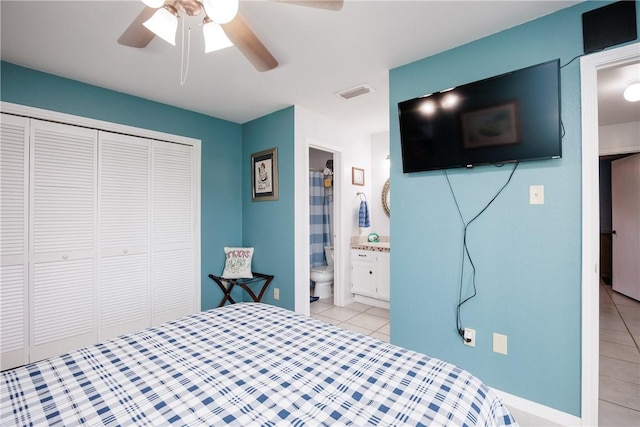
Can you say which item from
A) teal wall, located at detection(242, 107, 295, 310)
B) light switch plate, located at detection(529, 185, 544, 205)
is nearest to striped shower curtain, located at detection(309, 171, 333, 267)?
teal wall, located at detection(242, 107, 295, 310)

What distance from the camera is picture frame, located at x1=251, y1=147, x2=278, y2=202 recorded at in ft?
10.9

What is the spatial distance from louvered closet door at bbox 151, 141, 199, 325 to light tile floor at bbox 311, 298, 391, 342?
153 centimetres

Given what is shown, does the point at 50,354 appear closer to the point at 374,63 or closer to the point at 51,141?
the point at 51,141

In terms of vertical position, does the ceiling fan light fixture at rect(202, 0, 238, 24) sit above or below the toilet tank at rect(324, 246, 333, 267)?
above

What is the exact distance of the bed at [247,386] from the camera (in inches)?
33.5

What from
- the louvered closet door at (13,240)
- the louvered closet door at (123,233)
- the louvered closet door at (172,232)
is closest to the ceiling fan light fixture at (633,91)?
the louvered closet door at (172,232)

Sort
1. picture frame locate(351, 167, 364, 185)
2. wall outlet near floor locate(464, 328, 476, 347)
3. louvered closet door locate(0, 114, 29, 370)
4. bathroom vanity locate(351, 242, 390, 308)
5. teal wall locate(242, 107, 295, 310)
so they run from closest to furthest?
wall outlet near floor locate(464, 328, 476, 347)
louvered closet door locate(0, 114, 29, 370)
teal wall locate(242, 107, 295, 310)
bathroom vanity locate(351, 242, 390, 308)
picture frame locate(351, 167, 364, 185)

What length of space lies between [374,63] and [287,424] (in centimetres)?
235

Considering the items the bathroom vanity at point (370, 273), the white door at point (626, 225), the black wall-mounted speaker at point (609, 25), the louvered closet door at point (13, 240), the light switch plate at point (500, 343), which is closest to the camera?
the black wall-mounted speaker at point (609, 25)

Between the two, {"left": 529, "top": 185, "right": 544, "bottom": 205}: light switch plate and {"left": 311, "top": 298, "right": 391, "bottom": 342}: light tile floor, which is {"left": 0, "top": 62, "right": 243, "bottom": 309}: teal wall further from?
{"left": 529, "top": 185, "right": 544, "bottom": 205}: light switch plate

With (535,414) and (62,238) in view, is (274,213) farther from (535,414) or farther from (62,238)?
(535,414)

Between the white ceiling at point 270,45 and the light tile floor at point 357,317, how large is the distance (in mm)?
2415

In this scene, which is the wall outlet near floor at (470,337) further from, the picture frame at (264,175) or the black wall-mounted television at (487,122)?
the picture frame at (264,175)

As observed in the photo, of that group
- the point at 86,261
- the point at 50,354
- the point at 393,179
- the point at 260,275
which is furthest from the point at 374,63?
the point at 50,354
